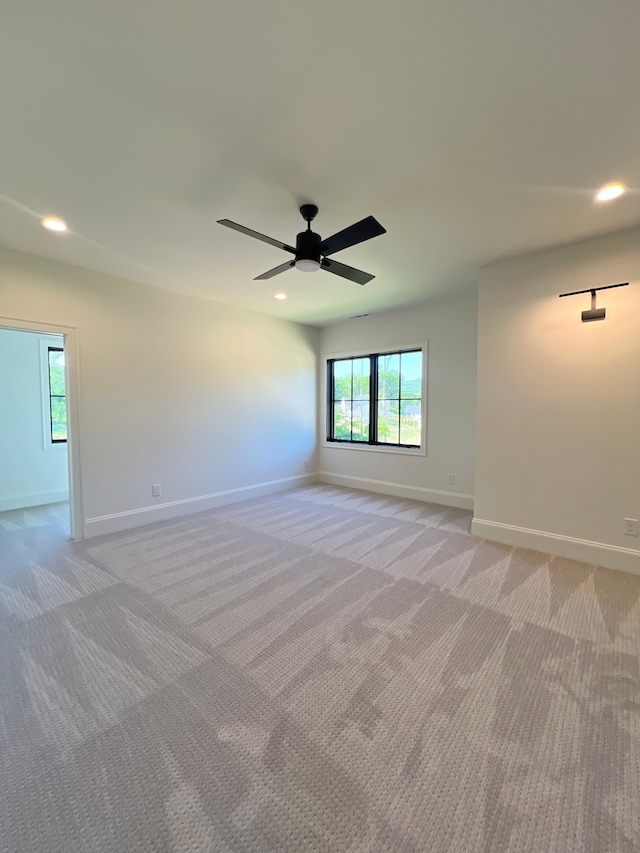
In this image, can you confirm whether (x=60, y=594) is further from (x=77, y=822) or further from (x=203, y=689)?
(x=77, y=822)

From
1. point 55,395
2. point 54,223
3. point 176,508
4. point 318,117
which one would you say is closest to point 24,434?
point 55,395

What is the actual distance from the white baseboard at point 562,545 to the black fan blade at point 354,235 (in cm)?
284

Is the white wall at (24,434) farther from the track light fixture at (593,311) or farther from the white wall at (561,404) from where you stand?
the track light fixture at (593,311)

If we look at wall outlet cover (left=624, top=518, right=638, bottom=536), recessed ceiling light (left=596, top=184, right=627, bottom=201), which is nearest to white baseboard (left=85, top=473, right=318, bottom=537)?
wall outlet cover (left=624, top=518, right=638, bottom=536)

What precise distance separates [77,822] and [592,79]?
3.31 metres

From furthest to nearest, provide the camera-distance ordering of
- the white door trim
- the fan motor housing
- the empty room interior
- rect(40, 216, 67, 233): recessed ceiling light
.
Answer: the white door trim → rect(40, 216, 67, 233): recessed ceiling light → the fan motor housing → the empty room interior

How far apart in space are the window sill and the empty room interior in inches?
28.5

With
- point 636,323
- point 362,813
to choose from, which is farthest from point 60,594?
point 636,323

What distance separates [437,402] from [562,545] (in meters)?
2.24

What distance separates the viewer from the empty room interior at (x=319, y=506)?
3.93ft

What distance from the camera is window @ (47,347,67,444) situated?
476 cm

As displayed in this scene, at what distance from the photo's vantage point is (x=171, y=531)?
3623mm

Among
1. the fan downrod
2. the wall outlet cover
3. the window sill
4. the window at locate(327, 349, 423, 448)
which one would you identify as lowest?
the wall outlet cover

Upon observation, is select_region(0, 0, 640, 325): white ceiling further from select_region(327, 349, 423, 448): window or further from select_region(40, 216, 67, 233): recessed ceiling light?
select_region(327, 349, 423, 448): window
